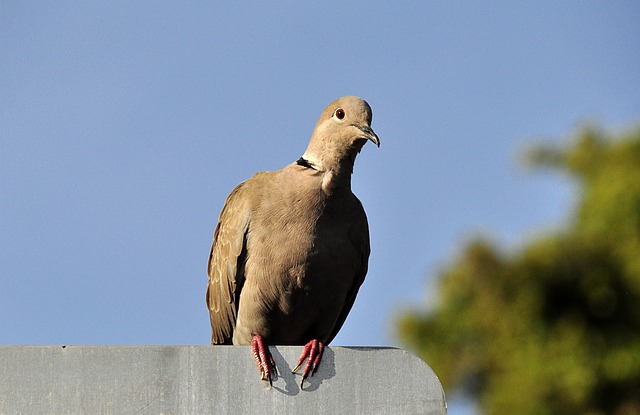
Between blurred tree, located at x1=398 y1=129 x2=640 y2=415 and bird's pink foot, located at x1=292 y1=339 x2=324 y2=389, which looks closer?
bird's pink foot, located at x1=292 y1=339 x2=324 y2=389

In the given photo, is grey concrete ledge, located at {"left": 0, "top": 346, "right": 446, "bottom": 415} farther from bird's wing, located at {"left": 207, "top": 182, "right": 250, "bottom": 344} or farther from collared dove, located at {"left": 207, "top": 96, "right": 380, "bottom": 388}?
bird's wing, located at {"left": 207, "top": 182, "right": 250, "bottom": 344}

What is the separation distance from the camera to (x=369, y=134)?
5.10 m

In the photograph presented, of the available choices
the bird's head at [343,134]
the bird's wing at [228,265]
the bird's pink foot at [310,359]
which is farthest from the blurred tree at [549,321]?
the bird's pink foot at [310,359]

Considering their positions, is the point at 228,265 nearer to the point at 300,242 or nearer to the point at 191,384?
the point at 300,242

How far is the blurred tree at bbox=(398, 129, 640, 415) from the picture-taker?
13688 millimetres

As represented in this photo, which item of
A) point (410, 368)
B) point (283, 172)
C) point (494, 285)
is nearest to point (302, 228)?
point (283, 172)

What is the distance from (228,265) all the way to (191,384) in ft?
7.50

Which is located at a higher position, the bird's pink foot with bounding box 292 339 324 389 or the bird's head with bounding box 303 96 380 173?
the bird's head with bounding box 303 96 380 173

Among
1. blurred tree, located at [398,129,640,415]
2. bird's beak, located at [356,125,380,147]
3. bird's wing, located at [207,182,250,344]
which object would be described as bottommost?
bird's wing, located at [207,182,250,344]

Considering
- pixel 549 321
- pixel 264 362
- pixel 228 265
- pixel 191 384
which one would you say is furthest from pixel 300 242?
pixel 549 321

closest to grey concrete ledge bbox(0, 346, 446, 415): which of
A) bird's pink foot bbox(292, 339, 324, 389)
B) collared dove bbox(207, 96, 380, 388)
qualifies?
bird's pink foot bbox(292, 339, 324, 389)

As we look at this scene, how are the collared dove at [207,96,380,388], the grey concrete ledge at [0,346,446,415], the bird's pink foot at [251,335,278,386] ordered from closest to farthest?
the grey concrete ledge at [0,346,446,415]
the bird's pink foot at [251,335,278,386]
the collared dove at [207,96,380,388]

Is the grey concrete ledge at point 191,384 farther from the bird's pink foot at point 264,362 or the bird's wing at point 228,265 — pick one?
the bird's wing at point 228,265

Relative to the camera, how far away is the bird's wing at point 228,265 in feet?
17.1
